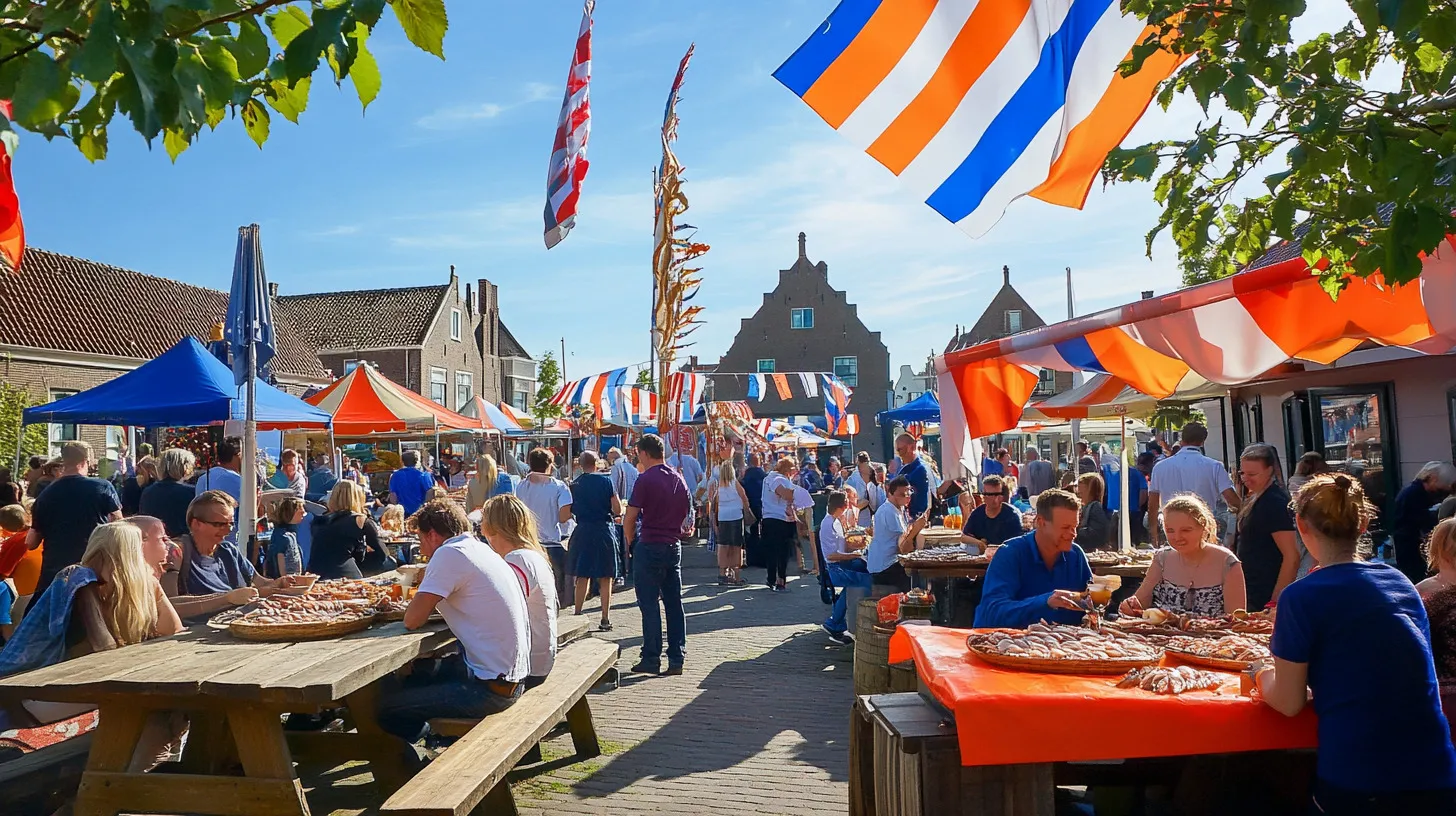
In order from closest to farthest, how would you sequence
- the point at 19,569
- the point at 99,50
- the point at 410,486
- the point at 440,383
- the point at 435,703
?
the point at 99,50
the point at 435,703
the point at 19,569
the point at 410,486
the point at 440,383

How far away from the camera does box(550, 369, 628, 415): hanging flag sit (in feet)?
63.9

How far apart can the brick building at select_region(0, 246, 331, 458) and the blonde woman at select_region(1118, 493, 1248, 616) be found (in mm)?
23013

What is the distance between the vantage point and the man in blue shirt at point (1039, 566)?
503 cm

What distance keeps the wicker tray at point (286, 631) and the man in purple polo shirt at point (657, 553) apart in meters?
3.43

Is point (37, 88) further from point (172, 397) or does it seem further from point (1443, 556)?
point (172, 397)

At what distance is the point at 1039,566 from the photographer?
514cm

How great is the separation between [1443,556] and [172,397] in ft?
30.0

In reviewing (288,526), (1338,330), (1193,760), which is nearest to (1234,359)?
(1338,330)

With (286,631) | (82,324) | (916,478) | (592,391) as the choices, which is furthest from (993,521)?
(82,324)

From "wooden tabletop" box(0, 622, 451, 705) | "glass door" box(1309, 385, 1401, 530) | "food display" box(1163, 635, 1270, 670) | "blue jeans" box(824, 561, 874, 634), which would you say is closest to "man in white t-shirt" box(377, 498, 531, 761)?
"wooden tabletop" box(0, 622, 451, 705)

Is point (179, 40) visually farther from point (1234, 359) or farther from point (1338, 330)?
point (1338, 330)

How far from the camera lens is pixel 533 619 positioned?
5.58 metres

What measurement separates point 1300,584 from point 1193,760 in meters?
1.43

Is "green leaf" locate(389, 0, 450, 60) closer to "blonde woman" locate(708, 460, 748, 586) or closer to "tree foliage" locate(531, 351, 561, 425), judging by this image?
"blonde woman" locate(708, 460, 748, 586)
